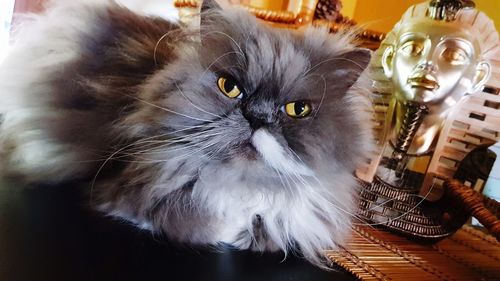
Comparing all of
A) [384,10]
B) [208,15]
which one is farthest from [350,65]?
[384,10]

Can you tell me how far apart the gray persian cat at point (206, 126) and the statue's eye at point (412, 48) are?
8.5 inches

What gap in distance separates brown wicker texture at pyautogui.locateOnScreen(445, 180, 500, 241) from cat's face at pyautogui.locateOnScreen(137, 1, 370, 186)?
1.02 ft

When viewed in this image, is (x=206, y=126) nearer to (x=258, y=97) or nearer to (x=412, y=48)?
(x=258, y=97)

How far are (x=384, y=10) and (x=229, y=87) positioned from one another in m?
→ 0.99

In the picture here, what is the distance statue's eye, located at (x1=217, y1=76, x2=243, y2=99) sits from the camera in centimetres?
53

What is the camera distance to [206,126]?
52 cm

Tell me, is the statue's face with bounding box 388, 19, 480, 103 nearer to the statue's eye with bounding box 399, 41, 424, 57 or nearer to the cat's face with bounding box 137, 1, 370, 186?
the statue's eye with bounding box 399, 41, 424, 57

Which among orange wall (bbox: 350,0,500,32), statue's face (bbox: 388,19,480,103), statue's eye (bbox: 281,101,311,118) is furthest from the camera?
orange wall (bbox: 350,0,500,32)

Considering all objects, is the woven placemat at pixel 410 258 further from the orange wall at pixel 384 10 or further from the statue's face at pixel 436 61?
the orange wall at pixel 384 10

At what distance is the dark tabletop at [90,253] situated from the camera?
43 centimetres

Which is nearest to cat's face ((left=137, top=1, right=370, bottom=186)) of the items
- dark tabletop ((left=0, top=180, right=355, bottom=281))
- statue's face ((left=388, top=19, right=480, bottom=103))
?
dark tabletop ((left=0, top=180, right=355, bottom=281))

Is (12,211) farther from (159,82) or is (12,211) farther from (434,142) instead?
(434,142)

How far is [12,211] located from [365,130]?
0.51 metres

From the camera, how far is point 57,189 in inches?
24.5
